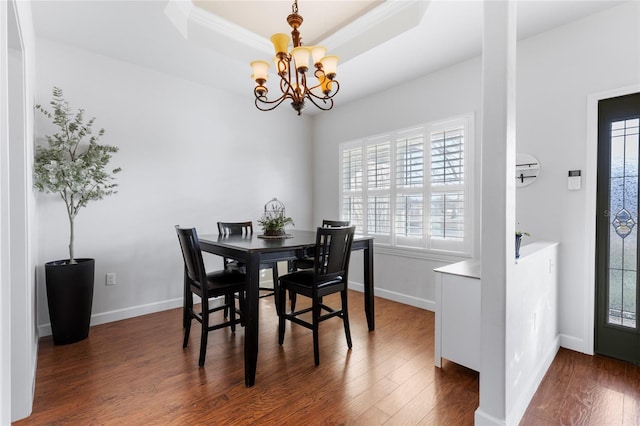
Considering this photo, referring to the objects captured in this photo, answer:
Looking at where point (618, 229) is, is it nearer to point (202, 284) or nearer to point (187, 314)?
point (202, 284)

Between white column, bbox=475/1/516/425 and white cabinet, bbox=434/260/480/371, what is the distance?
49 centimetres

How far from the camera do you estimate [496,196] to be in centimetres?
161

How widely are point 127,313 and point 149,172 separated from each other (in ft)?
4.96

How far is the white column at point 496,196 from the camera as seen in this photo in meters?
1.58

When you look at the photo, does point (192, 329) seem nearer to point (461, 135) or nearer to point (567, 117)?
point (461, 135)

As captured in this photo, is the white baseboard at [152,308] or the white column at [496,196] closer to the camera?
the white column at [496,196]

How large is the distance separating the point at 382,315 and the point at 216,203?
7.89 feet

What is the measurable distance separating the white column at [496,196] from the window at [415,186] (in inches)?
68.4

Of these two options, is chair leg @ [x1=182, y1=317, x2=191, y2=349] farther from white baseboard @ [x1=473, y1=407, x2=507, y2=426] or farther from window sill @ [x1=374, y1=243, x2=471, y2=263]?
window sill @ [x1=374, y1=243, x2=471, y2=263]

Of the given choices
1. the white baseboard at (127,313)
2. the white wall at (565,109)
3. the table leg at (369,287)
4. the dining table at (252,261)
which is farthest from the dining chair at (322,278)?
the white baseboard at (127,313)

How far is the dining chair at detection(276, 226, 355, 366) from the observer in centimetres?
242

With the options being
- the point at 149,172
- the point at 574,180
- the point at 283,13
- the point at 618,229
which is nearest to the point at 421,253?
the point at 574,180

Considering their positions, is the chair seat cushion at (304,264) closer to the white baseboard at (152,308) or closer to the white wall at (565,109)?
the white baseboard at (152,308)

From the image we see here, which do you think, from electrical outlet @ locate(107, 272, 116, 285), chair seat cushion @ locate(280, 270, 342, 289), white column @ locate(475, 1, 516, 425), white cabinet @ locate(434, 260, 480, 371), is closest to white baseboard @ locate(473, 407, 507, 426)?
white column @ locate(475, 1, 516, 425)
